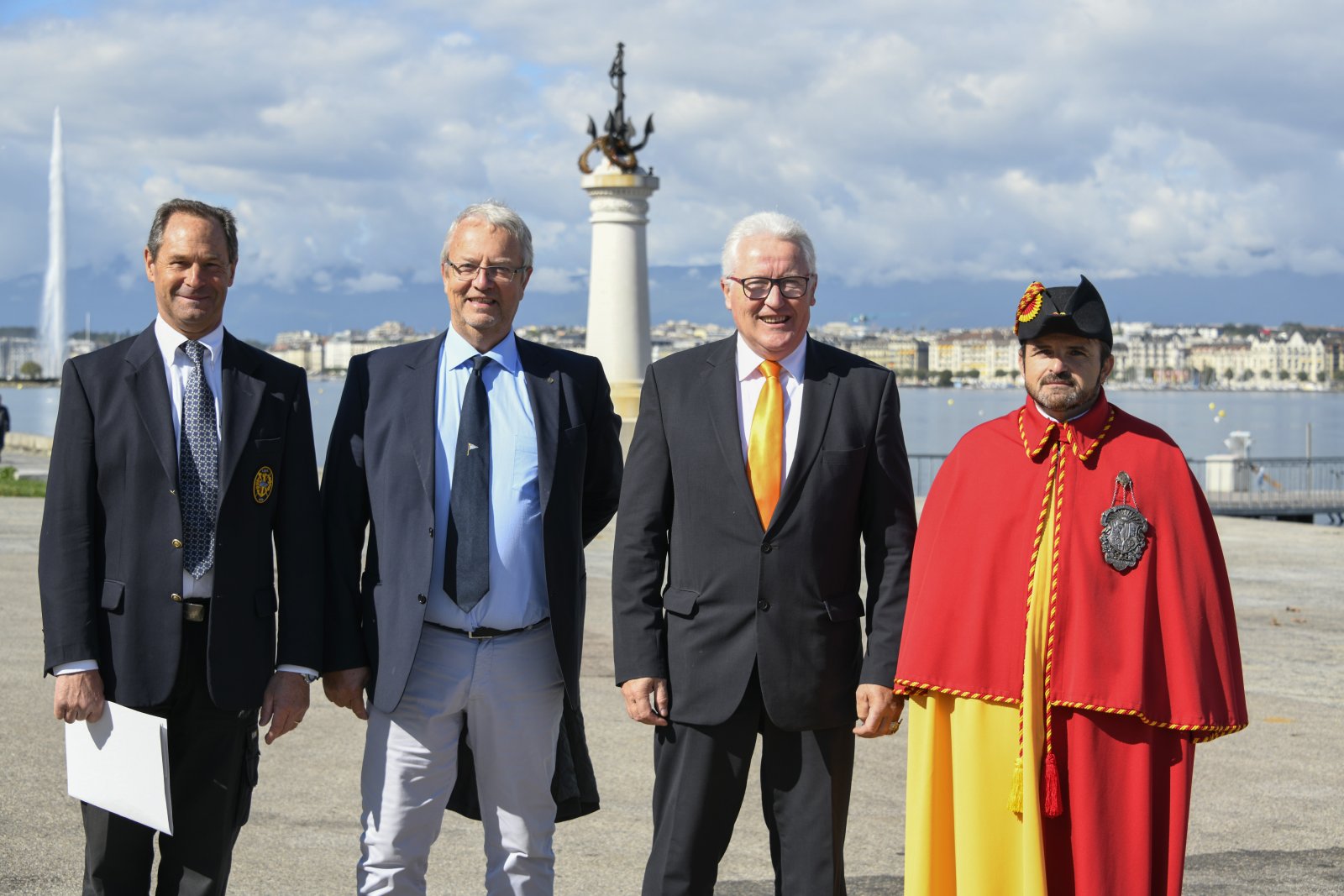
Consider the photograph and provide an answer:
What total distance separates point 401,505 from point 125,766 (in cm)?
104

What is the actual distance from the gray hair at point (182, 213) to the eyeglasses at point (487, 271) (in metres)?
0.65

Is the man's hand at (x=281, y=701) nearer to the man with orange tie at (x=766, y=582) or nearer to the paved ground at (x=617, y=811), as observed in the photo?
the man with orange tie at (x=766, y=582)

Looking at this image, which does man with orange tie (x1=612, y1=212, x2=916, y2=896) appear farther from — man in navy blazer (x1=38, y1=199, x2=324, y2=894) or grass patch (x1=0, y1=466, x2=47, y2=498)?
grass patch (x1=0, y1=466, x2=47, y2=498)

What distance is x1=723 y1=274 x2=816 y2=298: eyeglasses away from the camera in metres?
4.58

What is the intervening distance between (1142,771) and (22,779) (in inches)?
193

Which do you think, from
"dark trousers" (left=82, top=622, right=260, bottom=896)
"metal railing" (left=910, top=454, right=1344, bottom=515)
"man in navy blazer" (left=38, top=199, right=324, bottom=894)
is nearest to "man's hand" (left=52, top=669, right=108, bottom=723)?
"man in navy blazer" (left=38, top=199, right=324, bottom=894)

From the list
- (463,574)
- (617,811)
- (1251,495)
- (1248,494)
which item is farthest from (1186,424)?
(463,574)

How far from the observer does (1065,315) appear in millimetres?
4141

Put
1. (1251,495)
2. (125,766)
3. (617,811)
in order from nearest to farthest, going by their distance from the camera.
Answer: (125,766) < (617,811) < (1251,495)

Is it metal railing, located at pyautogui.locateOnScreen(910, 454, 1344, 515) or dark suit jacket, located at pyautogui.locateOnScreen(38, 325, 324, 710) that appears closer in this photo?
dark suit jacket, located at pyautogui.locateOnScreen(38, 325, 324, 710)

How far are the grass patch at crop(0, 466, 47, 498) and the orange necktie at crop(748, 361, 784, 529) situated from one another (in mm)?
17779

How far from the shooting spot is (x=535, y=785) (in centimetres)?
462

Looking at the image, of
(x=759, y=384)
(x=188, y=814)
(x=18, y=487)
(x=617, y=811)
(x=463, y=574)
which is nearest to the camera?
(x=188, y=814)

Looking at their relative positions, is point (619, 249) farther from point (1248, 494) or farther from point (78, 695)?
point (78, 695)
